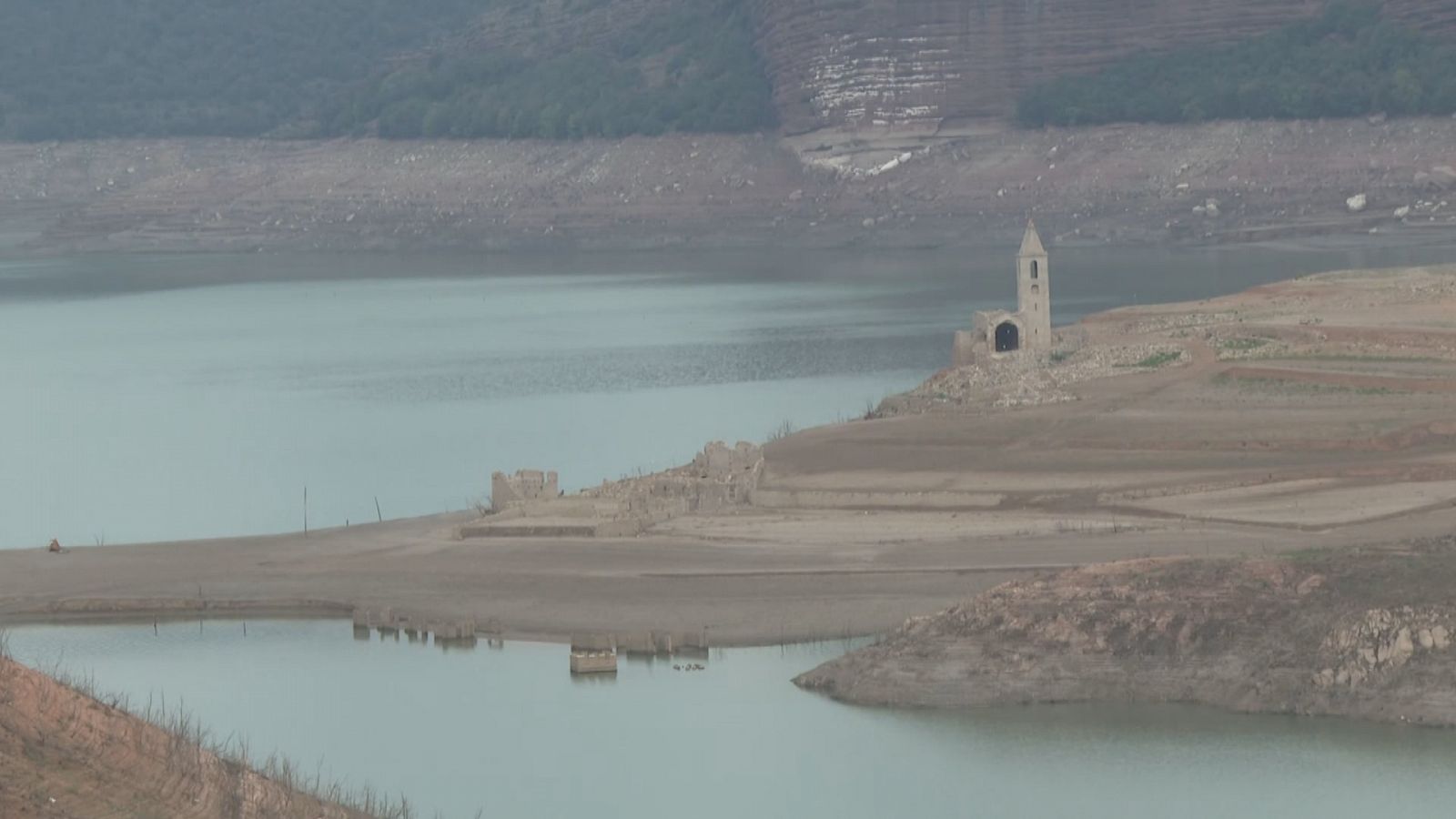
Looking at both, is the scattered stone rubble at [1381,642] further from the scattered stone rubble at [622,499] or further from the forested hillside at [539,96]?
the forested hillside at [539,96]

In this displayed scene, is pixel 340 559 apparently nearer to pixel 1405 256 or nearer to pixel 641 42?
pixel 1405 256

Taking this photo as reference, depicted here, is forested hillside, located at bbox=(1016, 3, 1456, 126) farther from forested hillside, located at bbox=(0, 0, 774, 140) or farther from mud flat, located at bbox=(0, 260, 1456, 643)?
mud flat, located at bbox=(0, 260, 1456, 643)

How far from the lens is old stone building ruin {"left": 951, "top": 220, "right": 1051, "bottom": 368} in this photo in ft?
201

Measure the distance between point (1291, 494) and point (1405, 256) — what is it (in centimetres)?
6478

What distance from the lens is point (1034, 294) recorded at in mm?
62031

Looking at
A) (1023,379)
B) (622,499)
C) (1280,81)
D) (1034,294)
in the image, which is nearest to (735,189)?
(1280,81)

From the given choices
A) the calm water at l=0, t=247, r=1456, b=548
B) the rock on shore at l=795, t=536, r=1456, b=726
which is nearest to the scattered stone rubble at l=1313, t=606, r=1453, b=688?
the rock on shore at l=795, t=536, r=1456, b=726

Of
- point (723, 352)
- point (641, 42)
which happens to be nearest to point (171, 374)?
point (723, 352)

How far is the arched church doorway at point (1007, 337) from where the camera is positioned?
2447 inches

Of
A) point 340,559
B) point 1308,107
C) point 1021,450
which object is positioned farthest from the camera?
point 1308,107

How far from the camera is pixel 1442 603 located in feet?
98.9

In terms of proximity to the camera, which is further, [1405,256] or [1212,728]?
[1405,256]

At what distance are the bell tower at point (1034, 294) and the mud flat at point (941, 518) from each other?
5.39 metres

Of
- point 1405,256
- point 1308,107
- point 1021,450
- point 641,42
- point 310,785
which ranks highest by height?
point 641,42
